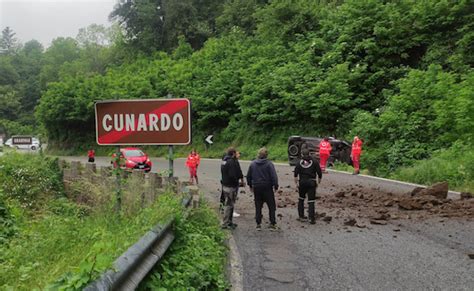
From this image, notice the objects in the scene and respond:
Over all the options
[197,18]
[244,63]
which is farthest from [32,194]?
[197,18]

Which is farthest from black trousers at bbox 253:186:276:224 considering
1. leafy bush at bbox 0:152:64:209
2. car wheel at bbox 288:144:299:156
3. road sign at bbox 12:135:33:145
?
road sign at bbox 12:135:33:145

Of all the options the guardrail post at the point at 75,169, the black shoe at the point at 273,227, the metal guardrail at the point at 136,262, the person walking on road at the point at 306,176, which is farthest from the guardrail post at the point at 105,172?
the metal guardrail at the point at 136,262

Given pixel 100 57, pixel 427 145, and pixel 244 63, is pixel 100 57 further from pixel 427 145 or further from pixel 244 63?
pixel 427 145

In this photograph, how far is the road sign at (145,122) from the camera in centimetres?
771

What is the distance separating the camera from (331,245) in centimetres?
811

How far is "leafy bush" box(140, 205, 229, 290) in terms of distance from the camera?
15.6 feet

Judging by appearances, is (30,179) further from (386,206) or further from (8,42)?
(8,42)

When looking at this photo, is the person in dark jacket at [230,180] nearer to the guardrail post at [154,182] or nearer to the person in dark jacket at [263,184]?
the person in dark jacket at [263,184]

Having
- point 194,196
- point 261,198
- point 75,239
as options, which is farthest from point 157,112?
point 261,198

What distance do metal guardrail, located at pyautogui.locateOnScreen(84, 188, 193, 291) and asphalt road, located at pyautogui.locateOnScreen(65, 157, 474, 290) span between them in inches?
59.9

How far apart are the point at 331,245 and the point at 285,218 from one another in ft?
9.58

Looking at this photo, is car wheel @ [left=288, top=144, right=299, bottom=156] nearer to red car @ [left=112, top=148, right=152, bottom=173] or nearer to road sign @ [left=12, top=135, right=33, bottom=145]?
red car @ [left=112, top=148, right=152, bottom=173]

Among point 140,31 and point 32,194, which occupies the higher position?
point 140,31

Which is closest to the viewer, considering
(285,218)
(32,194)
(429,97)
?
(285,218)
